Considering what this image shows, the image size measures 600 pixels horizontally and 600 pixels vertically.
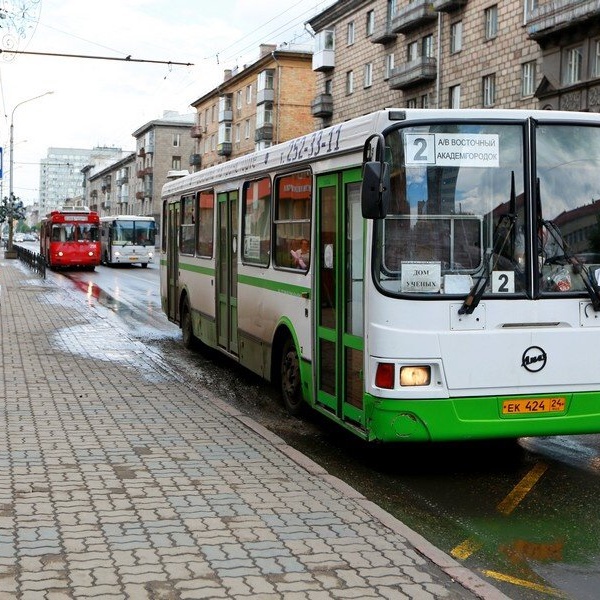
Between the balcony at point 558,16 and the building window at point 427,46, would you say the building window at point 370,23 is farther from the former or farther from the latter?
the balcony at point 558,16

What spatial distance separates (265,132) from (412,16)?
30105 millimetres

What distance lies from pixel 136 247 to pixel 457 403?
44318 millimetres

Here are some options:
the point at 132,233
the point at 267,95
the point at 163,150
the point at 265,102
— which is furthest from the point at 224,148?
the point at 132,233

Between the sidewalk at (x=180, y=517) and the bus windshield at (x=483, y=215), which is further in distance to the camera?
the bus windshield at (x=483, y=215)

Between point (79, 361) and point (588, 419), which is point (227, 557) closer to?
point (588, 419)

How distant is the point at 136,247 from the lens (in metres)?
49.8

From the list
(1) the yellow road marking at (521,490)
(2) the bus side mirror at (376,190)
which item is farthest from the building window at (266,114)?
(2) the bus side mirror at (376,190)

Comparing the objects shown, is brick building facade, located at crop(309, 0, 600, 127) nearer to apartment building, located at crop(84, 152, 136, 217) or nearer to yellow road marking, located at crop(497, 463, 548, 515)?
yellow road marking, located at crop(497, 463, 548, 515)

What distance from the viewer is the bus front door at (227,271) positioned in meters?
11.6

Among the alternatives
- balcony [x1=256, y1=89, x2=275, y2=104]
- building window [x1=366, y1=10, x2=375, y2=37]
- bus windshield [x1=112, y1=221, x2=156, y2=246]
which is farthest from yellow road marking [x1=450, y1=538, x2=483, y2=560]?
balcony [x1=256, y1=89, x2=275, y2=104]

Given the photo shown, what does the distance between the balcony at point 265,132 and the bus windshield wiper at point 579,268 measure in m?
66.4

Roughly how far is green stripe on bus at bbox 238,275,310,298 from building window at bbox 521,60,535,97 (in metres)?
27.0

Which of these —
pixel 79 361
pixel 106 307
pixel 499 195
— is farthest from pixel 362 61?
pixel 499 195

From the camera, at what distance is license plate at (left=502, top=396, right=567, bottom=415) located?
6805mm
